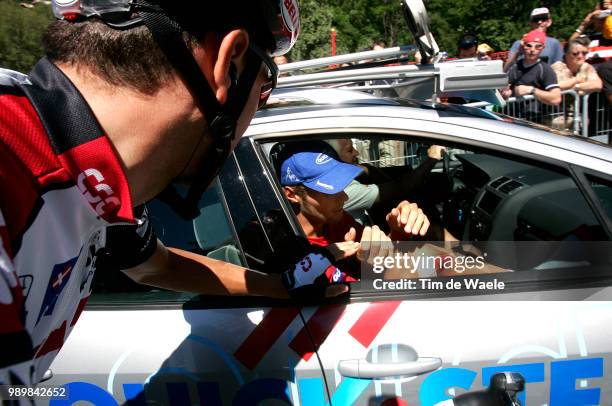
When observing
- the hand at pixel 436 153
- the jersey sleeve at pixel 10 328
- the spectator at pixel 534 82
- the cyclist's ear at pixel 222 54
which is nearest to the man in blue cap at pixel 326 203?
the hand at pixel 436 153

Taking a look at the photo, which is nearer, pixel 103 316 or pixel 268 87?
pixel 268 87

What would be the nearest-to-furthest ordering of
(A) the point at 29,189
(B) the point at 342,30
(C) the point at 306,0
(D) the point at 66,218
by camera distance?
(A) the point at 29,189
(D) the point at 66,218
(C) the point at 306,0
(B) the point at 342,30

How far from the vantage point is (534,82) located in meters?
5.73

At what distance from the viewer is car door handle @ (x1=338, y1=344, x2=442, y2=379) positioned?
1657mm

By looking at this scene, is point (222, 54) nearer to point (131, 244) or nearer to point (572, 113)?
point (131, 244)

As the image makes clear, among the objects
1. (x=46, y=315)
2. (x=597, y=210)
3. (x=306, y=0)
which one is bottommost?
(x=306, y=0)

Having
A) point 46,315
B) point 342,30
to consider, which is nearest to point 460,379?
point 46,315

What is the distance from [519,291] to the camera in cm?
175

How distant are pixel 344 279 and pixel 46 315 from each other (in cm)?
99

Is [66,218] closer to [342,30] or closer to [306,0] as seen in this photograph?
[306,0]

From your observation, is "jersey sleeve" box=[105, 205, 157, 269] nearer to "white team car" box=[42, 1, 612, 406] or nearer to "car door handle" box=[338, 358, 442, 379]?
"white team car" box=[42, 1, 612, 406]

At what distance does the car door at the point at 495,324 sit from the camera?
5.48 feet

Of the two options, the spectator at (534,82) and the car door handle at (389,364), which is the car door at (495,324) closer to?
the car door handle at (389,364)

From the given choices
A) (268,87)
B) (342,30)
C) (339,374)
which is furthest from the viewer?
(342,30)
